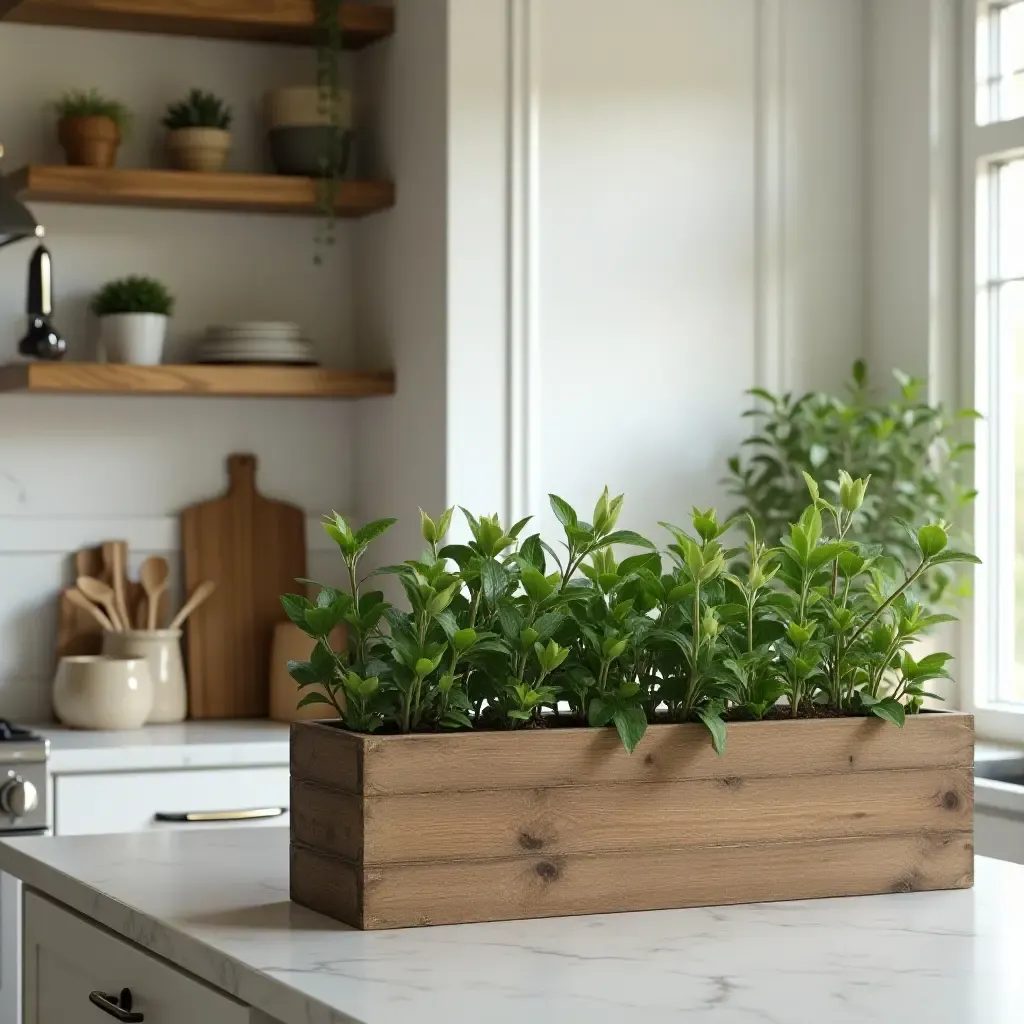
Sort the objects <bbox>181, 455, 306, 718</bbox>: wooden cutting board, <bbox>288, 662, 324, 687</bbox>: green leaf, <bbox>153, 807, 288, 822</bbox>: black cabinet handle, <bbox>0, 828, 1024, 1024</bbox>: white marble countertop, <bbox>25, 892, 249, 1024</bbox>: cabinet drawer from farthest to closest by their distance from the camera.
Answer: <bbox>181, 455, 306, 718</bbox>: wooden cutting board, <bbox>153, 807, 288, 822</bbox>: black cabinet handle, <bbox>288, 662, 324, 687</bbox>: green leaf, <bbox>25, 892, 249, 1024</bbox>: cabinet drawer, <bbox>0, 828, 1024, 1024</bbox>: white marble countertop

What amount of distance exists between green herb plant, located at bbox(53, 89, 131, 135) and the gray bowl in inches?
13.2

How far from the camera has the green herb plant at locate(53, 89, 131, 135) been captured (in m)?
3.75

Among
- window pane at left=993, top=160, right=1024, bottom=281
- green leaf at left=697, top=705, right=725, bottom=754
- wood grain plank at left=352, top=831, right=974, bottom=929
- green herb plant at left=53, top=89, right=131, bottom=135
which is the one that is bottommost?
wood grain plank at left=352, top=831, right=974, bottom=929

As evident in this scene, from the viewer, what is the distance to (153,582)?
13.0 feet

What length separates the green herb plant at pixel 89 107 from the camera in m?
3.75

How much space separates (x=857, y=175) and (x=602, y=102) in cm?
67

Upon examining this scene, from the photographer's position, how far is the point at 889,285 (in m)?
3.97

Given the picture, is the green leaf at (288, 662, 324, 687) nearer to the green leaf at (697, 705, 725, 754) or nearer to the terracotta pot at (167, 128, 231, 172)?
the green leaf at (697, 705, 725, 754)

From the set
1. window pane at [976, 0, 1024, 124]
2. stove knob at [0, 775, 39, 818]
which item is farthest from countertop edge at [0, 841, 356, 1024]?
window pane at [976, 0, 1024, 124]

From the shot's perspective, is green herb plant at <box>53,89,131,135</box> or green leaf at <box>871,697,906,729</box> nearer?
green leaf at <box>871,697,906,729</box>

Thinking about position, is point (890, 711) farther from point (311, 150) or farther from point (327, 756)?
point (311, 150)

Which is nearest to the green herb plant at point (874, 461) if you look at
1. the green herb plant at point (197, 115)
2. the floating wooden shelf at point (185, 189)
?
the floating wooden shelf at point (185, 189)

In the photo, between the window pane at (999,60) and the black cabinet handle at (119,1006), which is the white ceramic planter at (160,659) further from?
the black cabinet handle at (119,1006)

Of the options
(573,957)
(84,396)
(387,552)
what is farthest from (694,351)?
(573,957)
